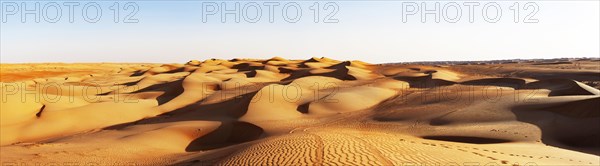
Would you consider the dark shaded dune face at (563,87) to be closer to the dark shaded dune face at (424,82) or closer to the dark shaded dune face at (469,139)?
the dark shaded dune face at (424,82)

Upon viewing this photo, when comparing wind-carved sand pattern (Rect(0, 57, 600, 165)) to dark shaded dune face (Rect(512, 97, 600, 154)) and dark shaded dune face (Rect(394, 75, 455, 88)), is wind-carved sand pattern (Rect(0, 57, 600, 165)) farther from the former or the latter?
dark shaded dune face (Rect(394, 75, 455, 88))

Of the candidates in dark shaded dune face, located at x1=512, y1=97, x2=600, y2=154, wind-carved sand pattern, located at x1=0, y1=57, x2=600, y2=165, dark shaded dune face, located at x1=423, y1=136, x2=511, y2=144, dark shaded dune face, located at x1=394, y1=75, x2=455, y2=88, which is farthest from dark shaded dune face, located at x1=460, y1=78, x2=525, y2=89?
dark shaded dune face, located at x1=423, y1=136, x2=511, y2=144

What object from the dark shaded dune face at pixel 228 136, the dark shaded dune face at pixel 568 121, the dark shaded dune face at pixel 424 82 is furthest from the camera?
the dark shaded dune face at pixel 424 82

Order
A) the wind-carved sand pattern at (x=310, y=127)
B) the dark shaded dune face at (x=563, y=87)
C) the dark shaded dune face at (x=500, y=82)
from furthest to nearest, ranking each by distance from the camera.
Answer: the dark shaded dune face at (x=500, y=82) < the dark shaded dune face at (x=563, y=87) < the wind-carved sand pattern at (x=310, y=127)

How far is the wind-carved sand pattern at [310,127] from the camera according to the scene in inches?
370

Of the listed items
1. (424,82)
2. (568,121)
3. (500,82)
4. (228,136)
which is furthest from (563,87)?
(228,136)

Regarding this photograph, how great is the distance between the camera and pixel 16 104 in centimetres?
1753

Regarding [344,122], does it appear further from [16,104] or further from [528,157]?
A: [16,104]

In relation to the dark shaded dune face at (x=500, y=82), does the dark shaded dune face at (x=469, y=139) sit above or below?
below

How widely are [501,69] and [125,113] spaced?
35.3 m

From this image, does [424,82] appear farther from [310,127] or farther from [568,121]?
[310,127]

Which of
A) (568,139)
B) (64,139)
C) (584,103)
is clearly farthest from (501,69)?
(64,139)

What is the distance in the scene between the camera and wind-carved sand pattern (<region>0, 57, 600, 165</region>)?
9.39 m

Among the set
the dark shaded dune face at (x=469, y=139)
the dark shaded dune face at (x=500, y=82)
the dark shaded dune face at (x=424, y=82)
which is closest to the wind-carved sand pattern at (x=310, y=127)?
the dark shaded dune face at (x=469, y=139)
